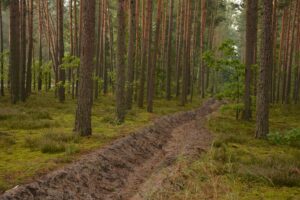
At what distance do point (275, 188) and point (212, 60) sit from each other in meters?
11.1

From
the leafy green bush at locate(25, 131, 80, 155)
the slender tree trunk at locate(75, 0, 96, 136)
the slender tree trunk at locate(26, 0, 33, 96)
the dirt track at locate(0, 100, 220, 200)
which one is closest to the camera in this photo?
the dirt track at locate(0, 100, 220, 200)

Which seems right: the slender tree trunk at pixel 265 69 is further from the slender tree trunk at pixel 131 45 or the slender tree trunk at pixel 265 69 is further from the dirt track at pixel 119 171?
the slender tree trunk at pixel 131 45

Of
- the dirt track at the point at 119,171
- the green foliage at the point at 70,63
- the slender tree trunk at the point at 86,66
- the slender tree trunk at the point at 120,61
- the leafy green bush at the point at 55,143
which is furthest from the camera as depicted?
the green foliage at the point at 70,63

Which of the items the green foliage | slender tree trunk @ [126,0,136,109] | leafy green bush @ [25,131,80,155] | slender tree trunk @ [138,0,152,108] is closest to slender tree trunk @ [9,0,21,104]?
the green foliage

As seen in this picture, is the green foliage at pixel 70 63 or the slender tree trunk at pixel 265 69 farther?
the green foliage at pixel 70 63

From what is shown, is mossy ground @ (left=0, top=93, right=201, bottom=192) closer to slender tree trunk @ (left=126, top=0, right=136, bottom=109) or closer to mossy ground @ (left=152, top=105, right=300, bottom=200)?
mossy ground @ (left=152, top=105, right=300, bottom=200)

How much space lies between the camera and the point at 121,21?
46.0 feet

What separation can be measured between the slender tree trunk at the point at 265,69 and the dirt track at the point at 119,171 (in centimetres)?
201

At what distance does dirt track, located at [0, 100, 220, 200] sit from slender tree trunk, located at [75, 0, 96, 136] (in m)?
1.55

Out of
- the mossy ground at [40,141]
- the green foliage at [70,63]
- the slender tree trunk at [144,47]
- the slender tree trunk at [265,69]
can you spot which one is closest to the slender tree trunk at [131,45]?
the slender tree trunk at [144,47]

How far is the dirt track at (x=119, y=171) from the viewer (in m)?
6.32

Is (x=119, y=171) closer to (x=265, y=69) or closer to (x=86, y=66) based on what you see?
(x=86, y=66)

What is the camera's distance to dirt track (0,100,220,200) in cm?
632

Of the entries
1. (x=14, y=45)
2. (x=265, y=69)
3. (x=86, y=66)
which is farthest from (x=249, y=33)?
(x=14, y=45)
